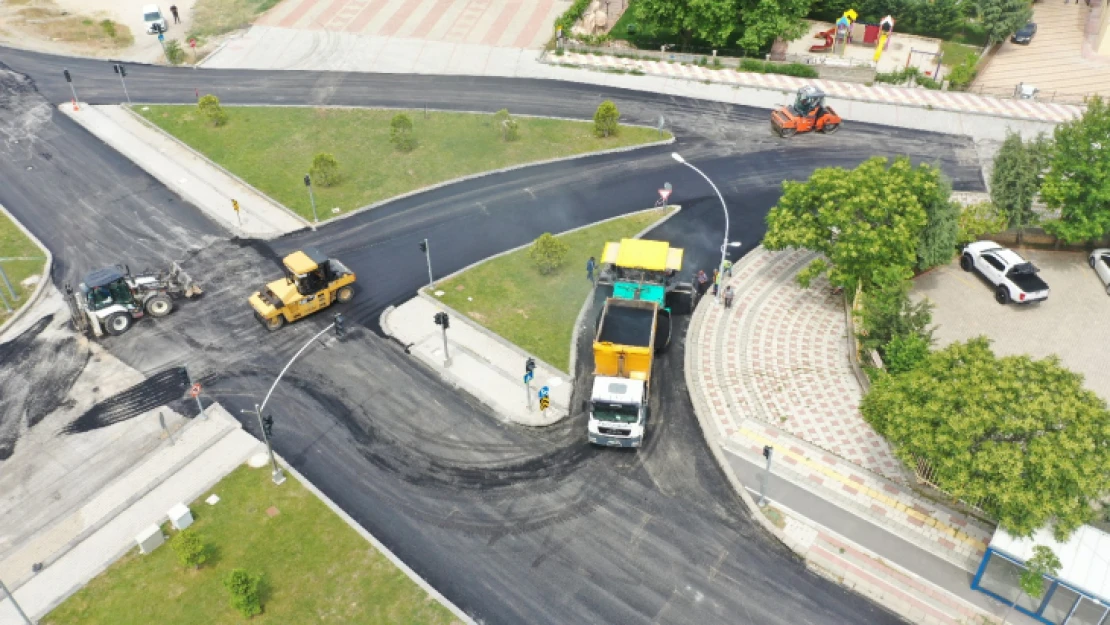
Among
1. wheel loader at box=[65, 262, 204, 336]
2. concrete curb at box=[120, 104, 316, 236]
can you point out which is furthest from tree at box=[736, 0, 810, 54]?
wheel loader at box=[65, 262, 204, 336]

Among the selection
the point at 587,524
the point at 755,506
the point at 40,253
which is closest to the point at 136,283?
the point at 40,253

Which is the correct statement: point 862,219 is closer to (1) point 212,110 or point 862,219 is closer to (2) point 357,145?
(2) point 357,145

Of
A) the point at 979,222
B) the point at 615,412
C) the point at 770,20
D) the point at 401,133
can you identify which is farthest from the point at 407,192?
the point at 979,222

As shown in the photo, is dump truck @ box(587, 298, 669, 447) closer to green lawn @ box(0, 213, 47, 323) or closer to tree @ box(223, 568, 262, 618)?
tree @ box(223, 568, 262, 618)

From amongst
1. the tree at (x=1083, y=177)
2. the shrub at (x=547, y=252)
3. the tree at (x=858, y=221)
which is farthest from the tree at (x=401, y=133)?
the tree at (x=1083, y=177)

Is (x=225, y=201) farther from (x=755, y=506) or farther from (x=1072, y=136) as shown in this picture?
(x=1072, y=136)
